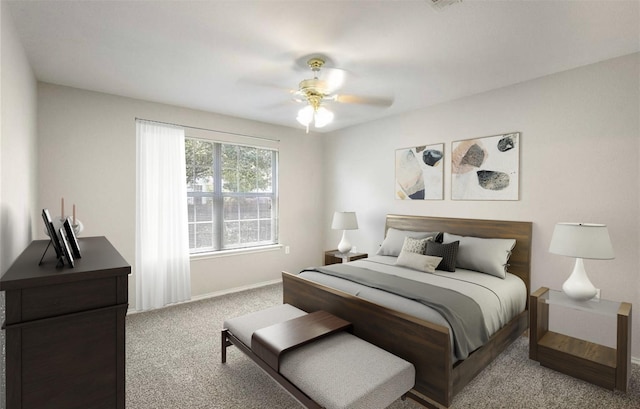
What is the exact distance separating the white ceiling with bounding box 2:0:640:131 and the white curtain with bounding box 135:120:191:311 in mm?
Result: 676

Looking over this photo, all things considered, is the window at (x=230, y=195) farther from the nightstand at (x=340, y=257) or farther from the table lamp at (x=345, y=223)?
the table lamp at (x=345, y=223)

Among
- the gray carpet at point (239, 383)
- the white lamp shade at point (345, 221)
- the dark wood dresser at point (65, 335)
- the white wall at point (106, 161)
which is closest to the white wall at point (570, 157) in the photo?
the gray carpet at point (239, 383)

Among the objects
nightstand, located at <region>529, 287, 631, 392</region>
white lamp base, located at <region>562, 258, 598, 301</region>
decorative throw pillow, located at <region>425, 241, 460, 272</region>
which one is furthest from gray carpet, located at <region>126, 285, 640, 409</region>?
decorative throw pillow, located at <region>425, 241, 460, 272</region>

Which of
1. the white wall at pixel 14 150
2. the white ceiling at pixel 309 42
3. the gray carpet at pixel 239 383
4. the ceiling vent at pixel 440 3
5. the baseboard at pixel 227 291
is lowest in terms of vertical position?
the gray carpet at pixel 239 383

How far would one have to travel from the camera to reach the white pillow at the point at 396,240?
12.2 feet

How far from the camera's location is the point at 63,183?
3234 mm

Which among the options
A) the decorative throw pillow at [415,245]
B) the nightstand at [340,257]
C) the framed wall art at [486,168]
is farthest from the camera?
the nightstand at [340,257]

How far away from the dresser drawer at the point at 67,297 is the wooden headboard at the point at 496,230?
3.41 m

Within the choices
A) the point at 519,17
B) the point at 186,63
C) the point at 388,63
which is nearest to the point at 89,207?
the point at 186,63

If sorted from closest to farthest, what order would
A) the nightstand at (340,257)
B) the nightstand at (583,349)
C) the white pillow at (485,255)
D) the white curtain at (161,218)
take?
the nightstand at (583,349) → the white pillow at (485,255) → the white curtain at (161,218) → the nightstand at (340,257)

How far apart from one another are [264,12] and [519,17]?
164 centimetres

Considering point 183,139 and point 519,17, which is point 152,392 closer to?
point 183,139

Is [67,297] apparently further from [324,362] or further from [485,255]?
[485,255]

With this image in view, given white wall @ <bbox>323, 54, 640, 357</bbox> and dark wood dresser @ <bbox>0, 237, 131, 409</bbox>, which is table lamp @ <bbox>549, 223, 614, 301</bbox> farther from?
dark wood dresser @ <bbox>0, 237, 131, 409</bbox>
